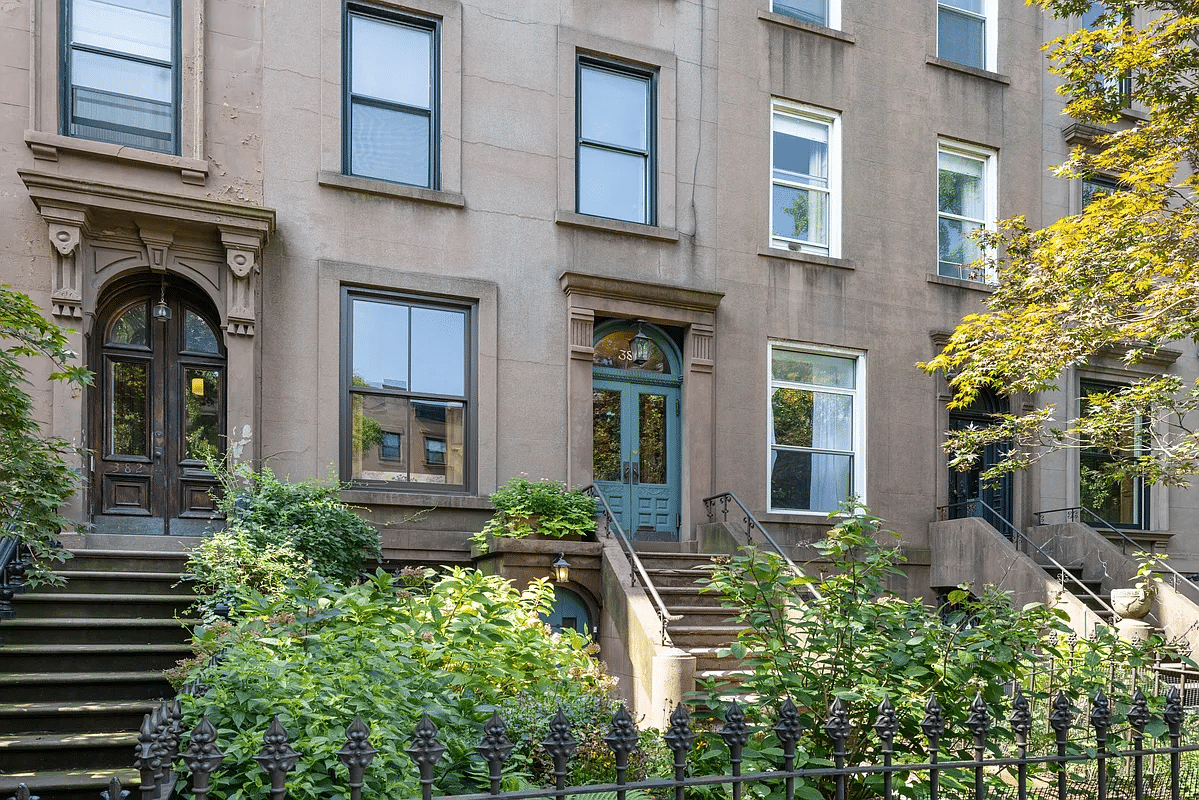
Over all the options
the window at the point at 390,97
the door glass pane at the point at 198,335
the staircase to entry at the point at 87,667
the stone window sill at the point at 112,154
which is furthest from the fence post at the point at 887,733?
the window at the point at 390,97

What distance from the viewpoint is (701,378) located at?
12812 millimetres

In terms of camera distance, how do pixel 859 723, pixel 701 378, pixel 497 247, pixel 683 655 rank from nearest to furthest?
pixel 859 723, pixel 683 655, pixel 497 247, pixel 701 378

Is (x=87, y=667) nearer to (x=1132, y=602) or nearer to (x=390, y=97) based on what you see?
(x=390, y=97)

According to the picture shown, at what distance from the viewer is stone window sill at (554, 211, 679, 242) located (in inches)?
486

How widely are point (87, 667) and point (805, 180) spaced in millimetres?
10653

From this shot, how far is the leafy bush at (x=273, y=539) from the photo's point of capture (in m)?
8.33

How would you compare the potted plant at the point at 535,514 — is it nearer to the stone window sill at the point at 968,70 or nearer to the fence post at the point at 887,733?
the fence post at the point at 887,733

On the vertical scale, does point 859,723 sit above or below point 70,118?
below

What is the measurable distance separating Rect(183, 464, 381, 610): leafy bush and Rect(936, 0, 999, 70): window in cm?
1145

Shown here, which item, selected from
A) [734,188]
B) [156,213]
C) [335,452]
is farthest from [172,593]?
[734,188]

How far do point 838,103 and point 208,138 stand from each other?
27.6ft

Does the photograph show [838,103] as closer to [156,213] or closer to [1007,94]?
[1007,94]

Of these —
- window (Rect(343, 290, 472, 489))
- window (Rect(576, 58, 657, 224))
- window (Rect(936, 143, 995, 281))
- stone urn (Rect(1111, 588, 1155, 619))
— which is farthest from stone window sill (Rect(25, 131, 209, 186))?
stone urn (Rect(1111, 588, 1155, 619))

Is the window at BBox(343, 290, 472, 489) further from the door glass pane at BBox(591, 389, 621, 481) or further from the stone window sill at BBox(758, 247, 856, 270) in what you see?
the stone window sill at BBox(758, 247, 856, 270)
